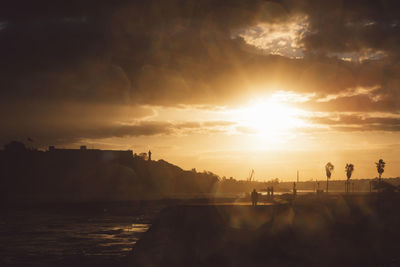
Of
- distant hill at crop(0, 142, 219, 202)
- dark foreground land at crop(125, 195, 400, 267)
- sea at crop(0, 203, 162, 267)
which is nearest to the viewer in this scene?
dark foreground land at crop(125, 195, 400, 267)

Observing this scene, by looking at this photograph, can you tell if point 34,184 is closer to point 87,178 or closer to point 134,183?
point 87,178

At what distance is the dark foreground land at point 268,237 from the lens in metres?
25.4

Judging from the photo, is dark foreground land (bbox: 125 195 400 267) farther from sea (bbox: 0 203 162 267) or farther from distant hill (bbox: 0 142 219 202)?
distant hill (bbox: 0 142 219 202)

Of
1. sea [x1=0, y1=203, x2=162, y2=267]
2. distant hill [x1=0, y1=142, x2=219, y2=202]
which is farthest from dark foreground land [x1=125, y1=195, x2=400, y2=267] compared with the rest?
distant hill [x1=0, y1=142, x2=219, y2=202]

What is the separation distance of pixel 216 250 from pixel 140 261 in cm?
501

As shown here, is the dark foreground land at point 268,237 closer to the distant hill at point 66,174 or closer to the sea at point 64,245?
the sea at point 64,245

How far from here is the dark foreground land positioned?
25375 mm

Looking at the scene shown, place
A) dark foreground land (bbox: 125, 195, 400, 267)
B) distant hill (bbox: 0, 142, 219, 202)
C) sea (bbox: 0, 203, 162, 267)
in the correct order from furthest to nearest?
distant hill (bbox: 0, 142, 219, 202)
sea (bbox: 0, 203, 162, 267)
dark foreground land (bbox: 125, 195, 400, 267)

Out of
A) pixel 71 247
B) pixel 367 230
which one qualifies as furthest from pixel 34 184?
pixel 367 230

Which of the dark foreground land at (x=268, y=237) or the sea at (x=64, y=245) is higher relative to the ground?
the dark foreground land at (x=268, y=237)

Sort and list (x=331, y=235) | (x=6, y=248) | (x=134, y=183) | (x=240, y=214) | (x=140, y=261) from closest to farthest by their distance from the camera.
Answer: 1. (x=140, y=261)
2. (x=240, y=214)
3. (x=331, y=235)
4. (x=6, y=248)
5. (x=134, y=183)

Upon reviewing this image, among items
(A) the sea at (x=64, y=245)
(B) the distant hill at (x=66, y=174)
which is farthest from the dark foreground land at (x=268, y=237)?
(B) the distant hill at (x=66, y=174)

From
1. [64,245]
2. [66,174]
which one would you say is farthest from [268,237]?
[66,174]

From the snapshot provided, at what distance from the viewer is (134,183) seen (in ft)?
604
